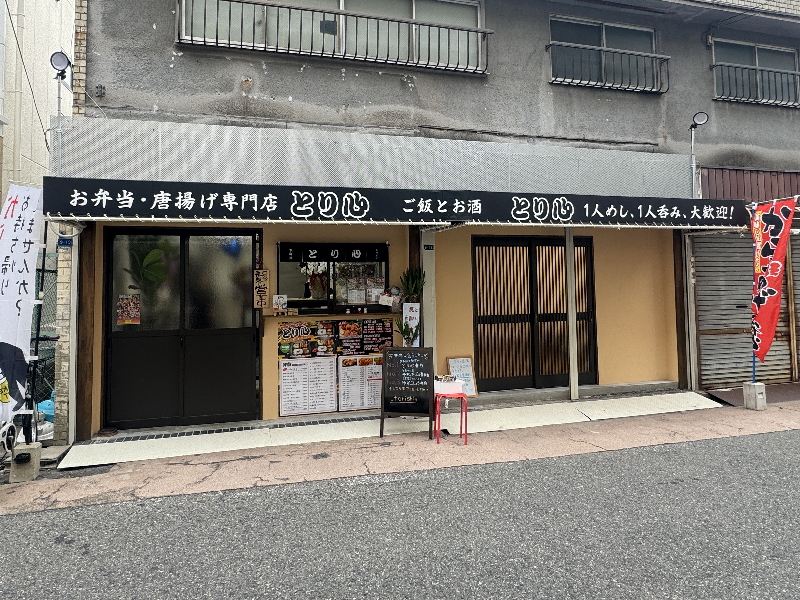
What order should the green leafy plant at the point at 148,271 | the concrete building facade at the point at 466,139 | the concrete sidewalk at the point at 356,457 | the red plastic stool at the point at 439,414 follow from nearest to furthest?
the concrete sidewalk at the point at 356,457 → the red plastic stool at the point at 439,414 → the concrete building facade at the point at 466,139 → the green leafy plant at the point at 148,271

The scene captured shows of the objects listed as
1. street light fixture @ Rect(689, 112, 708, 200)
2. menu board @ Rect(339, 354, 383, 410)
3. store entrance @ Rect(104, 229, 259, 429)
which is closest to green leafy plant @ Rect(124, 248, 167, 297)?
store entrance @ Rect(104, 229, 259, 429)

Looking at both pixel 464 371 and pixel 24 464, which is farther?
pixel 464 371

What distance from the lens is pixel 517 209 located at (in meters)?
7.19

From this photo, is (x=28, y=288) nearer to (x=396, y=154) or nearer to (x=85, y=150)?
(x=85, y=150)

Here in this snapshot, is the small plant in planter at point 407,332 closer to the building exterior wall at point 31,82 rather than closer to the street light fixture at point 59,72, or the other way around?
the street light fixture at point 59,72

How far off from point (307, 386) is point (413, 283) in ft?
7.85

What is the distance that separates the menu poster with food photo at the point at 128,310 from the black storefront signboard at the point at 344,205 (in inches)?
77.4

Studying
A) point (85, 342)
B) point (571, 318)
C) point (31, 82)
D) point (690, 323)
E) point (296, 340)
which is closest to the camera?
point (85, 342)

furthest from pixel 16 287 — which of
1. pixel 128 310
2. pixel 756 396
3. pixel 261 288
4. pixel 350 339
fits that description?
pixel 756 396

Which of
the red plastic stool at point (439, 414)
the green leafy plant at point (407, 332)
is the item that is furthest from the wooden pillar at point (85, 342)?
the red plastic stool at point (439, 414)

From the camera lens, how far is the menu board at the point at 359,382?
812 cm

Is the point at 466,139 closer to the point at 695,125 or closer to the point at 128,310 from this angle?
the point at 695,125

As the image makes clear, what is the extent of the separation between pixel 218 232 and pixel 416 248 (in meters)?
3.17

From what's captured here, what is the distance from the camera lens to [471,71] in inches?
344
